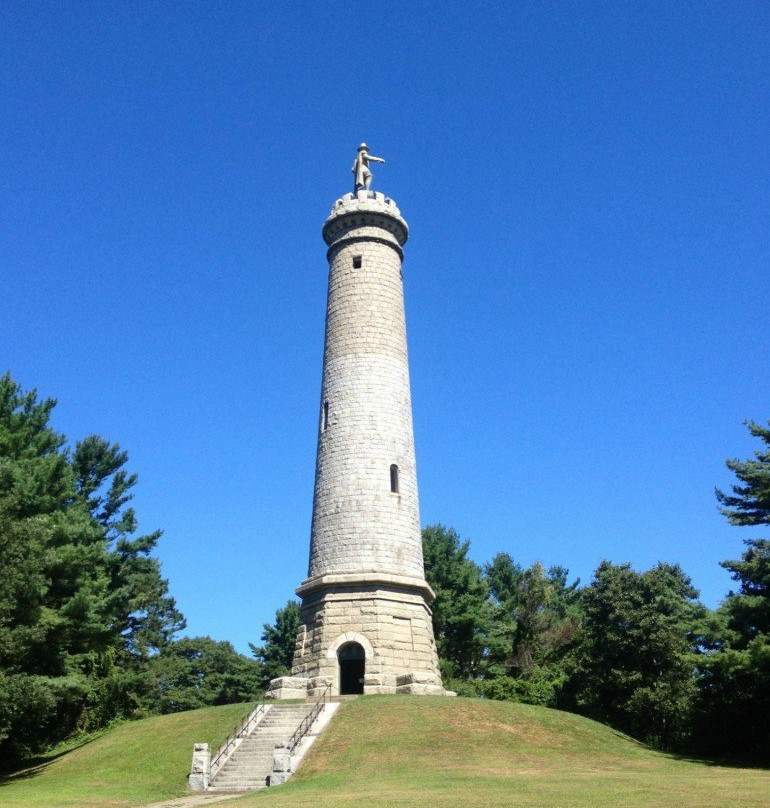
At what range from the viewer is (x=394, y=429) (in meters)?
29.6

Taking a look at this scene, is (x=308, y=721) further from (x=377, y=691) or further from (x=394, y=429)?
(x=394, y=429)

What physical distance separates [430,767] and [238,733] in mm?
6459

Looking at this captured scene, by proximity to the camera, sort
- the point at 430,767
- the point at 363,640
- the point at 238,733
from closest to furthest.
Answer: the point at 430,767
the point at 238,733
the point at 363,640

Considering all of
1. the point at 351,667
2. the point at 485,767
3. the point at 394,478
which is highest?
the point at 394,478

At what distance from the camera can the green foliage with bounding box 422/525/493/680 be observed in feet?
143

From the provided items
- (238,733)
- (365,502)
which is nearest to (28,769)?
(238,733)

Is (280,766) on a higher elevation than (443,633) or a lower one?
lower

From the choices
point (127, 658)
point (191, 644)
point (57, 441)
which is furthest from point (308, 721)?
point (191, 644)

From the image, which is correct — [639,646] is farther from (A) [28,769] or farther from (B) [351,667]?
(A) [28,769]

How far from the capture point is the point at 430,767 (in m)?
18.6

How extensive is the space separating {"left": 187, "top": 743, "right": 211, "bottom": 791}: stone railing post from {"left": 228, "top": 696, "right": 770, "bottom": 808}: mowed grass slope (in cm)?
243

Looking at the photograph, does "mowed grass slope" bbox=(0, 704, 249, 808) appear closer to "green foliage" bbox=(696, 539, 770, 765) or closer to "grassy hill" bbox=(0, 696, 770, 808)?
"grassy hill" bbox=(0, 696, 770, 808)

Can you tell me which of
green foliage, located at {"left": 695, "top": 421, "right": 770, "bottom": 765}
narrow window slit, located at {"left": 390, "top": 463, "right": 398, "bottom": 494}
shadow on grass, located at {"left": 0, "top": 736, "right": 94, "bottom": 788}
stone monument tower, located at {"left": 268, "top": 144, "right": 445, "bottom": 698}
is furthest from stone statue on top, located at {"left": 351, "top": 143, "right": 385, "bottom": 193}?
shadow on grass, located at {"left": 0, "top": 736, "right": 94, "bottom": 788}

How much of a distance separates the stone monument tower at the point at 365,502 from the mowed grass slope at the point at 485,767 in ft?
8.92
